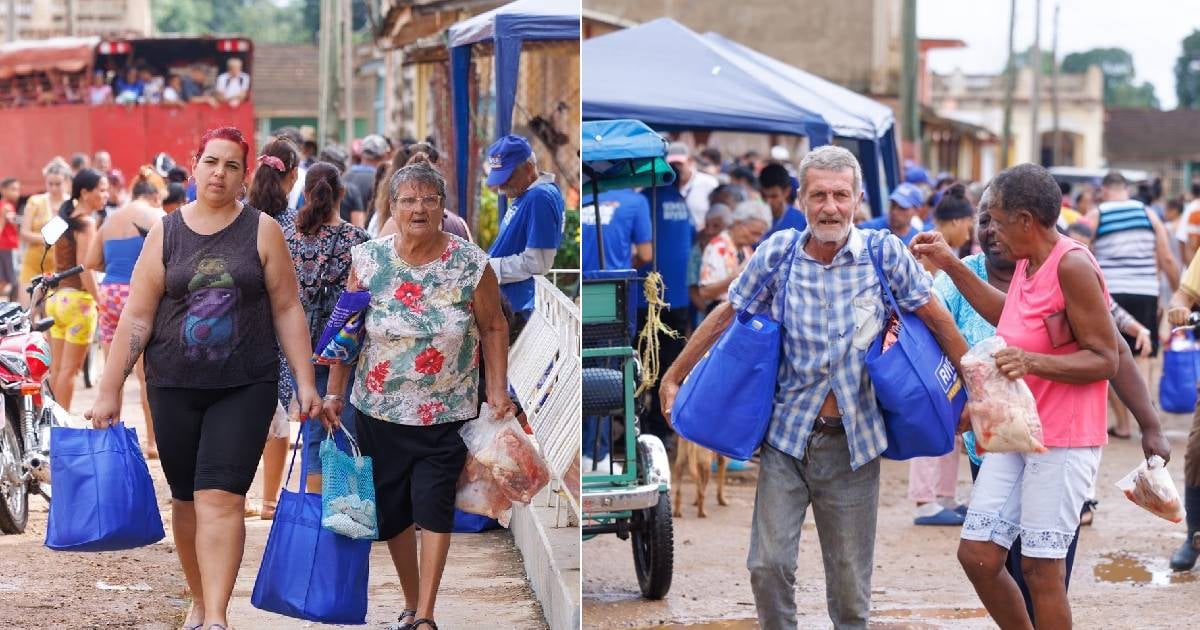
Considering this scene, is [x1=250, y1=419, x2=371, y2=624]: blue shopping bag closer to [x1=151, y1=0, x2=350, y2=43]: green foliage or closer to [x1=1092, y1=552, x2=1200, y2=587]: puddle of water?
[x1=1092, y1=552, x2=1200, y2=587]: puddle of water

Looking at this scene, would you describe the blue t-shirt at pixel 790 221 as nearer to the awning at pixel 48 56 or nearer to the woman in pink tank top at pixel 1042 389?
the woman in pink tank top at pixel 1042 389

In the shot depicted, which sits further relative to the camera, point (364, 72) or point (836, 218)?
point (364, 72)

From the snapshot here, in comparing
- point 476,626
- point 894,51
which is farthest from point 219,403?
point 894,51

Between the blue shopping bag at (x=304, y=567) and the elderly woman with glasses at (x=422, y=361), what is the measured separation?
0.30m

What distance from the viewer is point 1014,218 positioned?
16.8 ft

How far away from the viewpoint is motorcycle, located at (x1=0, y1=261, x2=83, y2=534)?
8.32m

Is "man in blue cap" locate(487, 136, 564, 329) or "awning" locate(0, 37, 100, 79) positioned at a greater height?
"awning" locate(0, 37, 100, 79)

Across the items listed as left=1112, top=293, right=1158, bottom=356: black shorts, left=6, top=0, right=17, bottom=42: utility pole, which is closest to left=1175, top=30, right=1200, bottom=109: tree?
left=6, top=0, right=17, bottom=42: utility pole

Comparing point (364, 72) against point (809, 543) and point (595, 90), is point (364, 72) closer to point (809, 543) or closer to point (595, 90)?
point (595, 90)

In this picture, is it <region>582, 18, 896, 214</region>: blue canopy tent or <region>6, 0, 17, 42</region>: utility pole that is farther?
<region>6, 0, 17, 42</region>: utility pole

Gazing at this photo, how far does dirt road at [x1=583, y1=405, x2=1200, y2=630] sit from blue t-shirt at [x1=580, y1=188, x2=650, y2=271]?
1648 mm

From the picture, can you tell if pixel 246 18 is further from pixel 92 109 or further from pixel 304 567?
pixel 304 567

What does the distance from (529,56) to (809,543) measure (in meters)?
3.21

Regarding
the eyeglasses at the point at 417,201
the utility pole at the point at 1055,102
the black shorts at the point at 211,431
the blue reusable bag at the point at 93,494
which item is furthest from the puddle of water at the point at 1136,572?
the utility pole at the point at 1055,102
